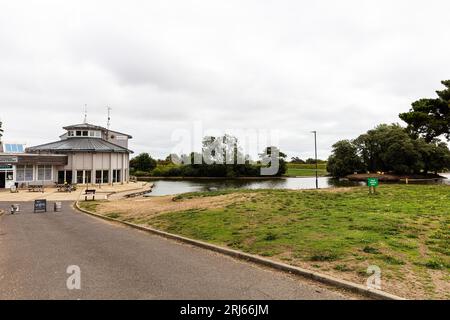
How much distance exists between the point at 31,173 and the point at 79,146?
8040 millimetres

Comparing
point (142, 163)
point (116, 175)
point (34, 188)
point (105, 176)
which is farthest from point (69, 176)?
point (142, 163)

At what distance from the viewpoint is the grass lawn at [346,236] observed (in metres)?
→ 7.37

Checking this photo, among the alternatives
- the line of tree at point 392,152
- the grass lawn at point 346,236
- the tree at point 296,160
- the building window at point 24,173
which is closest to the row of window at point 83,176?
the building window at point 24,173

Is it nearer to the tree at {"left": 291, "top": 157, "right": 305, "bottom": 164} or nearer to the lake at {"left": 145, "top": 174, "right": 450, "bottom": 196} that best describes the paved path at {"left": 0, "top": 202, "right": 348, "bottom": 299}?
the lake at {"left": 145, "top": 174, "right": 450, "bottom": 196}

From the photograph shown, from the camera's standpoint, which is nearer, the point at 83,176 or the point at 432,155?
the point at 83,176

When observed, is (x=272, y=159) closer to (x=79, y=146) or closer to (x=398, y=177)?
(x=398, y=177)

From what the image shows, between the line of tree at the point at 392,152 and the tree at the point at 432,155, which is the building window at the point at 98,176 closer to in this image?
the line of tree at the point at 392,152

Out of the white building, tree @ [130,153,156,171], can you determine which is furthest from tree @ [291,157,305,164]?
the white building

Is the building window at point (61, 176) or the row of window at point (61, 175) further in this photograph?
the building window at point (61, 176)

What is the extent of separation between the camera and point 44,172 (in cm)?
4972

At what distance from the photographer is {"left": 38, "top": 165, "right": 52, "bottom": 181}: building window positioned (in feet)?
161

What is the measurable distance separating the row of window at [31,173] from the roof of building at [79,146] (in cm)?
349
